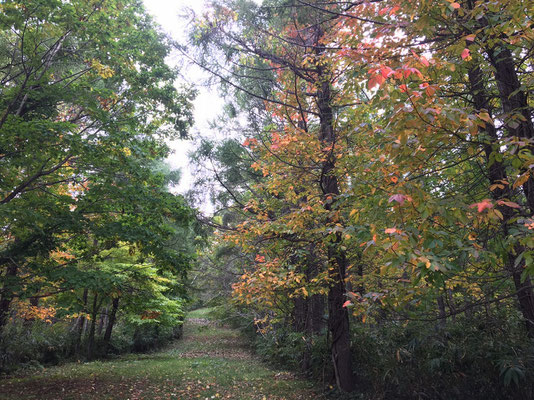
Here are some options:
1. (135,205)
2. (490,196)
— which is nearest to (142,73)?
(135,205)

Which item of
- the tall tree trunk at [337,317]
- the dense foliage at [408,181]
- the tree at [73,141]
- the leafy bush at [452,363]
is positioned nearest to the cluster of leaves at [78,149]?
the tree at [73,141]

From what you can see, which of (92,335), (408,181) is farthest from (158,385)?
(408,181)

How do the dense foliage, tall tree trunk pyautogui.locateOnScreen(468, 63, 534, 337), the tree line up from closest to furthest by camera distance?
the dense foliage → tall tree trunk pyautogui.locateOnScreen(468, 63, 534, 337) → the tree

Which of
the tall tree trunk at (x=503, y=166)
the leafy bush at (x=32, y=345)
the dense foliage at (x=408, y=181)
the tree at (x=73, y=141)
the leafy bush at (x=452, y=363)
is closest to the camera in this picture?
the dense foliage at (x=408, y=181)

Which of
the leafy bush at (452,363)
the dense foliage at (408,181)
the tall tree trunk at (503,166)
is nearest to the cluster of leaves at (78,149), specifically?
the dense foliage at (408,181)

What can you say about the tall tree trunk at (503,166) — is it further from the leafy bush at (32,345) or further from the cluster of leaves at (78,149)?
the leafy bush at (32,345)

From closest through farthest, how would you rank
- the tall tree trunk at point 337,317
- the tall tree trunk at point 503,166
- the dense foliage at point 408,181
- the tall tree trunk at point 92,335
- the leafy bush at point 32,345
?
the dense foliage at point 408,181 < the tall tree trunk at point 503,166 < the tall tree trunk at point 337,317 < the leafy bush at point 32,345 < the tall tree trunk at point 92,335

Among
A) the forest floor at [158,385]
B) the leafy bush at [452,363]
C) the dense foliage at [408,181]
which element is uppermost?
the dense foliage at [408,181]

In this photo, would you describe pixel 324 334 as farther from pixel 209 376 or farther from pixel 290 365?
pixel 209 376

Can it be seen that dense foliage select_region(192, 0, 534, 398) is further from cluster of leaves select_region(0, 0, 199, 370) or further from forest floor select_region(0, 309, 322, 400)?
cluster of leaves select_region(0, 0, 199, 370)

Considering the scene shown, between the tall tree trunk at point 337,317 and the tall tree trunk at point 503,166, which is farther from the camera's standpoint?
the tall tree trunk at point 337,317

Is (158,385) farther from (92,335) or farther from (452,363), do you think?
(92,335)

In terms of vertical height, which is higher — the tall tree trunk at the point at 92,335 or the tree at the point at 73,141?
the tree at the point at 73,141

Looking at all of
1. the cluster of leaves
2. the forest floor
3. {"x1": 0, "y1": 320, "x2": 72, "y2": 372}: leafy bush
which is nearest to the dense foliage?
the forest floor
